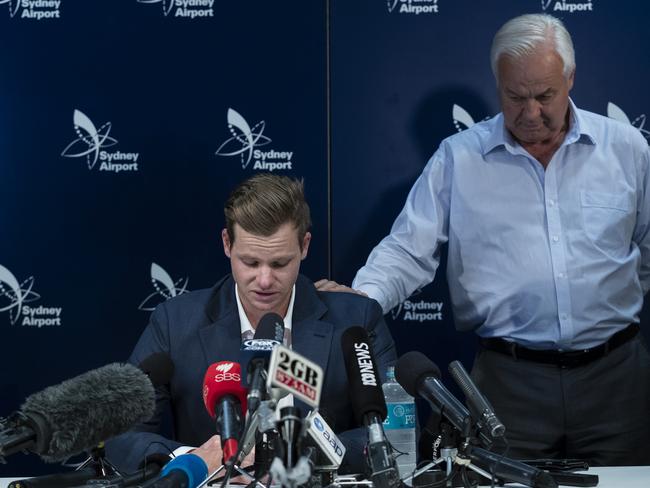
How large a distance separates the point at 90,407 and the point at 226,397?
0.26 meters

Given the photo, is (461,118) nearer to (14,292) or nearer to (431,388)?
(14,292)

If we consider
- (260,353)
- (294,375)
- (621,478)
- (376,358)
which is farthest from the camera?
(376,358)

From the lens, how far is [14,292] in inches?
167

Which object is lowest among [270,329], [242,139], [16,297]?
[270,329]

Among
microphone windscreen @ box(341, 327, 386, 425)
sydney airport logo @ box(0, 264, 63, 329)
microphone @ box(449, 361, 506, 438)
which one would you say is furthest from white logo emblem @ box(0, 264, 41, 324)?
microphone @ box(449, 361, 506, 438)

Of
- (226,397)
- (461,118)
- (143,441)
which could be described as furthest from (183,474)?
(461,118)

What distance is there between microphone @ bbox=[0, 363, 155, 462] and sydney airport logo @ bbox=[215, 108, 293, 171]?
2242 millimetres

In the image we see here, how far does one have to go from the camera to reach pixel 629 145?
3.70 metres

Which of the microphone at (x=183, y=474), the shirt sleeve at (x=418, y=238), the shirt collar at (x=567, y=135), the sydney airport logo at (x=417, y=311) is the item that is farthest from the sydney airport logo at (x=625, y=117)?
the microphone at (x=183, y=474)

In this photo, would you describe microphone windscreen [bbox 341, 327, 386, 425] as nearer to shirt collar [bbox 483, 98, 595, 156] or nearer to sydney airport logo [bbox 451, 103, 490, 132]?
shirt collar [bbox 483, 98, 595, 156]

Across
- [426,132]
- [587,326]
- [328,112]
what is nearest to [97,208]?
[328,112]

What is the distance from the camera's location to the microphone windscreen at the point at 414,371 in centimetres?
208

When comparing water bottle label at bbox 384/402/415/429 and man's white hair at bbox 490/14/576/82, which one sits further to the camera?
man's white hair at bbox 490/14/576/82

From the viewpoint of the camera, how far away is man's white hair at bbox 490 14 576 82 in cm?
347
